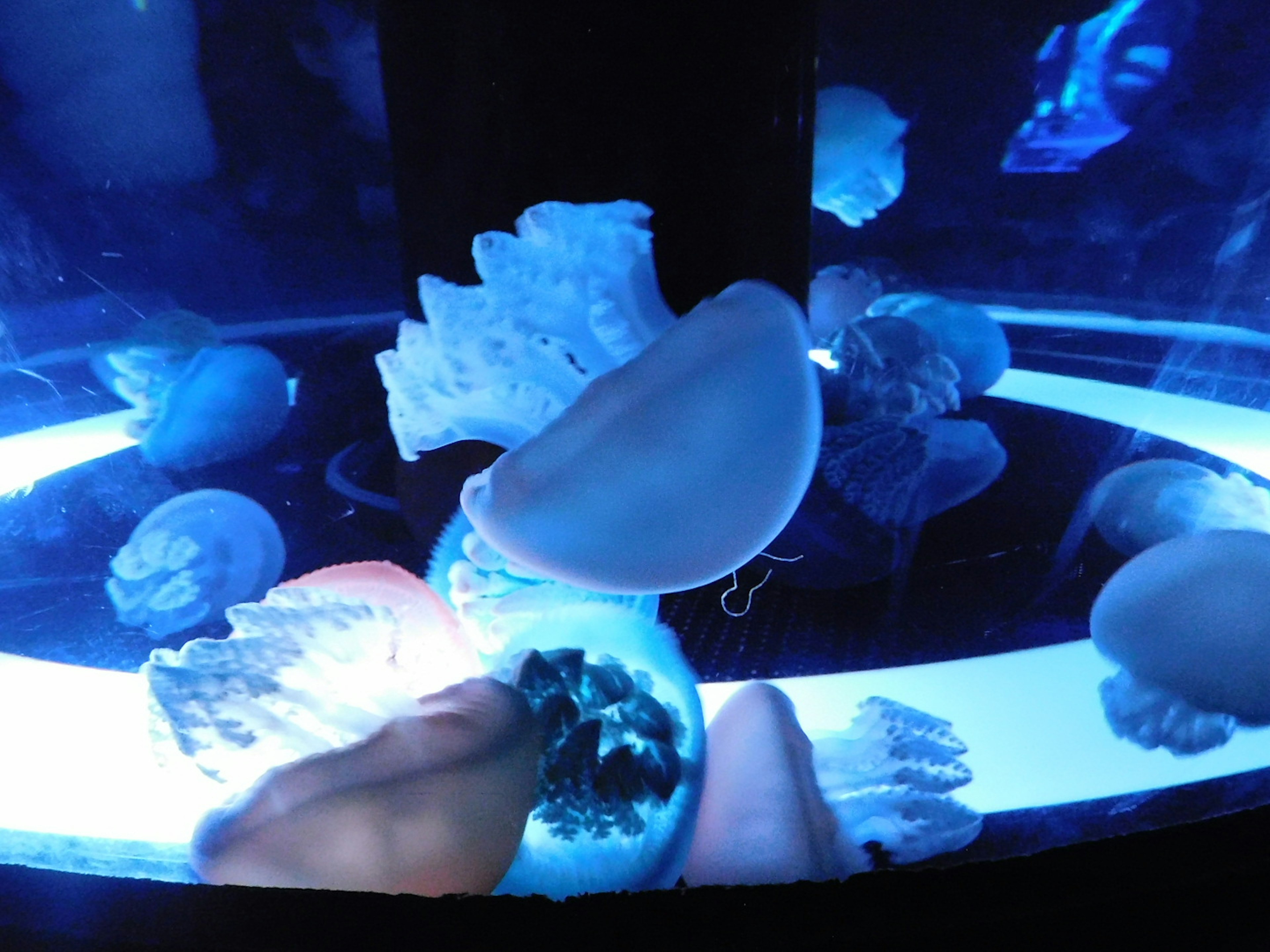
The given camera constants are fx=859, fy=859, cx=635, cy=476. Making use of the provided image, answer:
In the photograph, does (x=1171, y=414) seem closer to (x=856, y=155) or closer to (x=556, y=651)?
(x=856, y=155)

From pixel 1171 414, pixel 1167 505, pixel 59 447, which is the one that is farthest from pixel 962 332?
pixel 59 447

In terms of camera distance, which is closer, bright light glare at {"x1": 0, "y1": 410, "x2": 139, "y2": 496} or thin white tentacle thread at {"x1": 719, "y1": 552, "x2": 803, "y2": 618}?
thin white tentacle thread at {"x1": 719, "y1": 552, "x2": 803, "y2": 618}

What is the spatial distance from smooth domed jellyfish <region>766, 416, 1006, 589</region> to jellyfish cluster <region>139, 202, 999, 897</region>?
0.01 m

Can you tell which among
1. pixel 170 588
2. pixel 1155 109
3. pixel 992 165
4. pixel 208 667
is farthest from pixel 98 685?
pixel 1155 109

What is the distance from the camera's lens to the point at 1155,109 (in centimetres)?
146

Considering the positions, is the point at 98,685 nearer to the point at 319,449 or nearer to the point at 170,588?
the point at 170,588

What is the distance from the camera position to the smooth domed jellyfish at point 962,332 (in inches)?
74.8

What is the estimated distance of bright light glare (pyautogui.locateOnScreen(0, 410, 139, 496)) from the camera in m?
1.67

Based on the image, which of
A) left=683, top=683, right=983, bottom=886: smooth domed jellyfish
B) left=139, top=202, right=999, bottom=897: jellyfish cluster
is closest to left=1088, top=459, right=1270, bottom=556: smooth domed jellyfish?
left=139, top=202, right=999, bottom=897: jellyfish cluster

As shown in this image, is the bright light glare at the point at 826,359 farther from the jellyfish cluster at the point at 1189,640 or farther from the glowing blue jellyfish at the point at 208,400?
the glowing blue jellyfish at the point at 208,400

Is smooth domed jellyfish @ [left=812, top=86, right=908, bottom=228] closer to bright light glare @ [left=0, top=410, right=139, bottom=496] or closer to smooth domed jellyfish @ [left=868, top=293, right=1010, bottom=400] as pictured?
smooth domed jellyfish @ [left=868, top=293, right=1010, bottom=400]

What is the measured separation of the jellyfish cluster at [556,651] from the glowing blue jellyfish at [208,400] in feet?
2.24

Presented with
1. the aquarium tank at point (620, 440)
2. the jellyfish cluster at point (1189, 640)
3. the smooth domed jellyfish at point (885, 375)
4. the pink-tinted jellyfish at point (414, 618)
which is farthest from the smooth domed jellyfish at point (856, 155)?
the pink-tinted jellyfish at point (414, 618)

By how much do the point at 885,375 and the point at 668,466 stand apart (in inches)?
29.9
